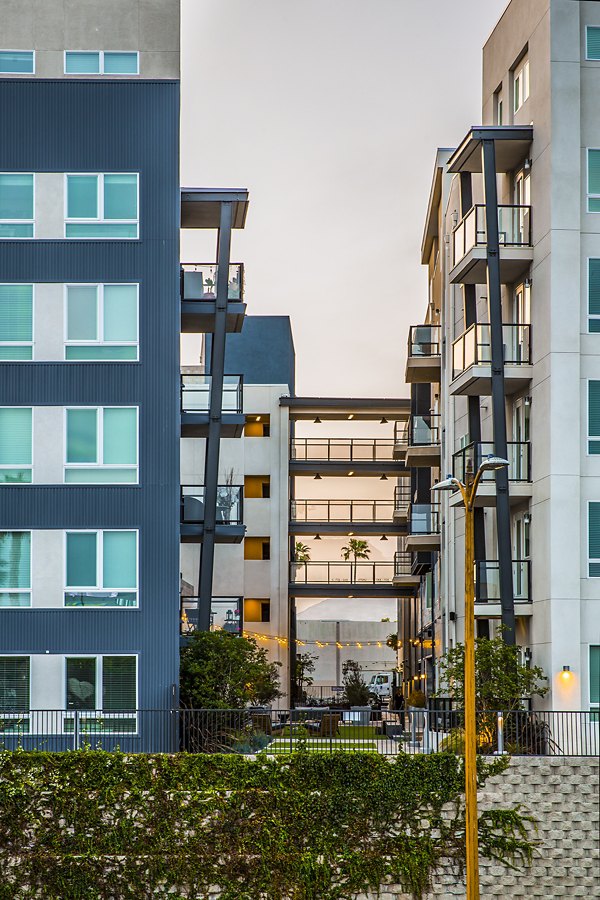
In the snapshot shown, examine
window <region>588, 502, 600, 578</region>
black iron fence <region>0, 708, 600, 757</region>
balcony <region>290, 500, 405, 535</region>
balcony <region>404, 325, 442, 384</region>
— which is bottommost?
black iron fence <region>0, 708, 600, 757</region>

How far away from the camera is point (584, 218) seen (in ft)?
109

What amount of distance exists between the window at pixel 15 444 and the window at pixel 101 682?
4.53 meters

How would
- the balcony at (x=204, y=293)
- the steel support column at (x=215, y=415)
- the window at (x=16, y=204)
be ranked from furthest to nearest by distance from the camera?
1. the balcony at (x=204, y=293)
2. the steel support column at (x=215, y=415)
3. the window at (x=16, y=204)

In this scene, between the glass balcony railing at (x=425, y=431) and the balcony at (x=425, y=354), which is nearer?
the balcony at (x=425, y=354)

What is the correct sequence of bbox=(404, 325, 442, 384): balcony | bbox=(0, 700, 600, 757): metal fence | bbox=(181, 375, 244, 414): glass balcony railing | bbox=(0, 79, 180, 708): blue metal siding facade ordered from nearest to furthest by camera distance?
bbox=(0, 700, 600, 757): metal fence, bbox=(0, 79, 180, 708): blue metal siding facade, bbox=(181, 375, 244, 414): glass balcony railing, bbox=(404, 325, 442, 384): balcony

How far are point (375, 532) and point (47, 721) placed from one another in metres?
33.3

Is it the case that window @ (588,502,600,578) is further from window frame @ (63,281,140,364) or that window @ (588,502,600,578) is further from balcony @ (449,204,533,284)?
window frame @ (63,281,140,364)

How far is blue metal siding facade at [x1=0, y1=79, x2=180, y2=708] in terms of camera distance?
105ft

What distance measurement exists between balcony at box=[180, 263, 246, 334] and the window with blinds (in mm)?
11285

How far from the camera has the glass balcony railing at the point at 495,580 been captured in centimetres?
3450

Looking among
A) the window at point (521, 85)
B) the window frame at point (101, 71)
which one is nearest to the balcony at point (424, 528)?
the window at point (521, 85)

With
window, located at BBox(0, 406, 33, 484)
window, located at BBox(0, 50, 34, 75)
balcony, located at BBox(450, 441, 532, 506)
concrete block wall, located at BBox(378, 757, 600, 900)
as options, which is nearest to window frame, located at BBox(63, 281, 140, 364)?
window, located at BBox(0, 406, 33, 484)

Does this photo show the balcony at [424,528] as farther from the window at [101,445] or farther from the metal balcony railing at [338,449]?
the window at [101,445]

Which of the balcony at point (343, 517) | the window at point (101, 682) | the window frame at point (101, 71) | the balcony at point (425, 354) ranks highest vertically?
the window frame at point (101, 71)
